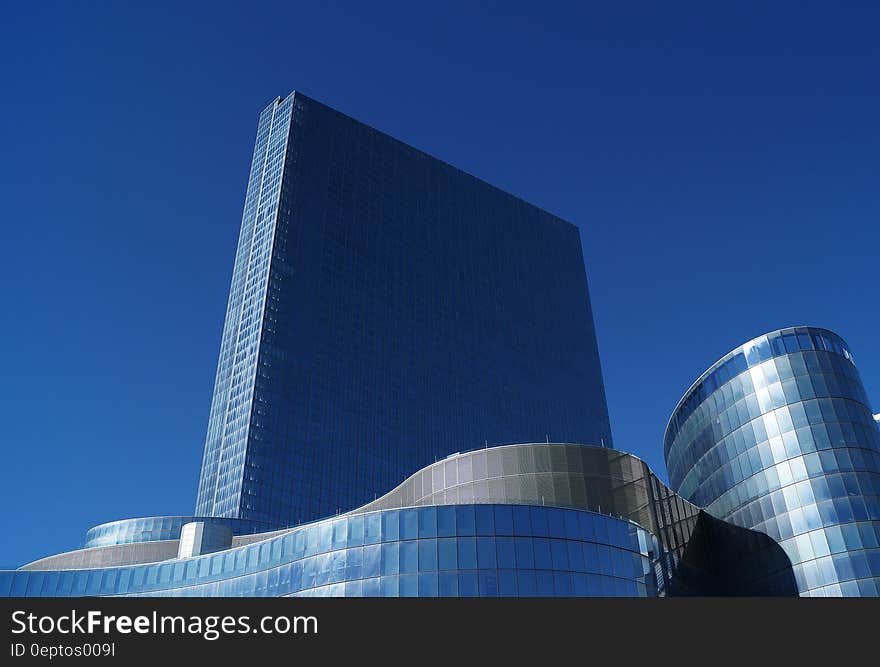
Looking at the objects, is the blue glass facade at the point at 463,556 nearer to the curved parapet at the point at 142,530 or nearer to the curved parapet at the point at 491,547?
the curved parapet at the point at 491,547

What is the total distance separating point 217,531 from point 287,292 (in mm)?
103934

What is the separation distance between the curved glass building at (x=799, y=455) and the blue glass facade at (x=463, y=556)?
62.7 ft

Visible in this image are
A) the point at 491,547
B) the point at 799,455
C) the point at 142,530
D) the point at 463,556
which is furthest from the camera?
the point at 142,530

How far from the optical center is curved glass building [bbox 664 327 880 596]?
73312 mm

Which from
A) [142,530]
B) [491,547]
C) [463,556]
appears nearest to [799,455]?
[491,547]

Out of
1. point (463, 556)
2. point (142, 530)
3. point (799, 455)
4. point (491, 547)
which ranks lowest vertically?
point (463, 556)

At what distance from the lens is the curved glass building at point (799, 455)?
73312mm

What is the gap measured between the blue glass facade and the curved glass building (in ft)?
62.7

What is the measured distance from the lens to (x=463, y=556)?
5928 centimetres

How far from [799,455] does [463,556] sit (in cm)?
3876

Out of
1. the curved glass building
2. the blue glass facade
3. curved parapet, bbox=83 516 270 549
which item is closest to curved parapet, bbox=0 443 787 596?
the blue glass facade

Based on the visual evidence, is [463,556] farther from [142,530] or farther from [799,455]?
[142,530]

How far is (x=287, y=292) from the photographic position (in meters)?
194
